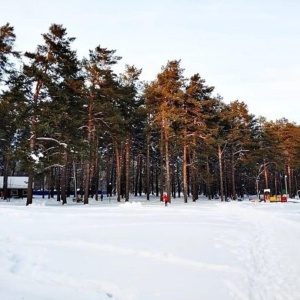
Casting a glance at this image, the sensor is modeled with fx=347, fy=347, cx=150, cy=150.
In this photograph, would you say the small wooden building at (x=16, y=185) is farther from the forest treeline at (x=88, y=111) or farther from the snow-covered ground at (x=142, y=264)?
the snow-covered ground at (x=142, y=264)

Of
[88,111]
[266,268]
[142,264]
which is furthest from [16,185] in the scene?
[266,268]

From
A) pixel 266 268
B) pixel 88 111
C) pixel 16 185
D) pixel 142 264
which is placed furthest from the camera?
pixel 16 185

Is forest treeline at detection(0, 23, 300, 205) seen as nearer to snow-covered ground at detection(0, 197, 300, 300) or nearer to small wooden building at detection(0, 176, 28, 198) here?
small wooden building at detection(0, 176, 28, 198)

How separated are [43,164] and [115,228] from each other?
14.4 metres

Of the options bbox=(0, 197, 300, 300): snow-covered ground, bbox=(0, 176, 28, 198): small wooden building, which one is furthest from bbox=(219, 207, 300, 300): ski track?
bbox=(0, 176, 28, 198): small wooden building

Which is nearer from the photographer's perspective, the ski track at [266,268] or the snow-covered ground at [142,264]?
the snow-covered ground at [142,264]

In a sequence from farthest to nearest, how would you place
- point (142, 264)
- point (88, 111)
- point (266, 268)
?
point (88, 111), point (266, 268), point (142, 264)

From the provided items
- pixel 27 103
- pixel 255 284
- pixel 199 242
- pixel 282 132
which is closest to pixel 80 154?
pixel 27 103

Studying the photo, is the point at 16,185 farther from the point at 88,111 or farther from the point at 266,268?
the point at 266,268

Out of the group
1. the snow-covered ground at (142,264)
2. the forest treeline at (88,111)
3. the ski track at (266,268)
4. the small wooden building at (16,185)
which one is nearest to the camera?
the snow-covered ground at (142,264)

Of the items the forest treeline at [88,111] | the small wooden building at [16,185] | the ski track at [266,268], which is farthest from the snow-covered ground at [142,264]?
the small wooden building at [16,185]

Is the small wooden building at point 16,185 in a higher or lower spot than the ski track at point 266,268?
higher

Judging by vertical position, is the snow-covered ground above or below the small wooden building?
below

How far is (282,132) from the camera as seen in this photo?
5862 cm
